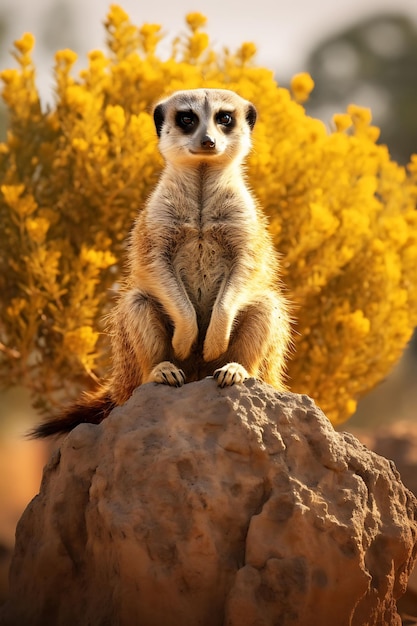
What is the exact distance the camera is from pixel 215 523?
379 cm

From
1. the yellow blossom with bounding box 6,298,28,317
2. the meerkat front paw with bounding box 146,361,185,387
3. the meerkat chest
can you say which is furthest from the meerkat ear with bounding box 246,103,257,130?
the yellow blossom with bounding box 6,298,28,317

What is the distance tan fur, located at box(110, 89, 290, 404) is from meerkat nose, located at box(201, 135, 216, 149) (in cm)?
1

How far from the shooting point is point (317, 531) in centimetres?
380

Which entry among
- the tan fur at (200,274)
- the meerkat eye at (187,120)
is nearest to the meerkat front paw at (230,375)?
the tan fur at (200,274)

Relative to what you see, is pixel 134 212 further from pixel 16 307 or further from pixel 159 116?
pixel 159 116

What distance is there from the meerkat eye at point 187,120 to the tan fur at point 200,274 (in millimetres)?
13

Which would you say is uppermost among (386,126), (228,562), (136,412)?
(136,412)

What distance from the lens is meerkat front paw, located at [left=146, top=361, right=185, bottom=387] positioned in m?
4.21

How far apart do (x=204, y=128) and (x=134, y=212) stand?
10.8 feet

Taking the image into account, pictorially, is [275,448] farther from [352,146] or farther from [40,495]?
[352,146]

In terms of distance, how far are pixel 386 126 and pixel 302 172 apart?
536 inches

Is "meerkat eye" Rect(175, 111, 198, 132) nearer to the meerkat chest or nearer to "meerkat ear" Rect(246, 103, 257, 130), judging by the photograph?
"meerkat ear" Rect(246, 103, 257, 130)

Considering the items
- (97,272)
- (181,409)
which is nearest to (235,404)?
(181,409)

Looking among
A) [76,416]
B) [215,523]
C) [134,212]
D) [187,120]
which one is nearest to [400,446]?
[134,212]
